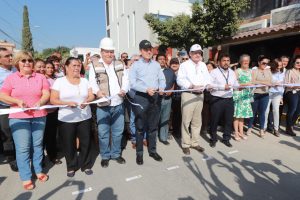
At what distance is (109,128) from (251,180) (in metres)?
2.42

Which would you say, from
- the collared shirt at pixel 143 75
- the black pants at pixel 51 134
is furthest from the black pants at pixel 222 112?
the black pants at pixel 51 134

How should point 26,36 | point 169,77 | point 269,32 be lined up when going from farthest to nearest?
1. point 26,36
2. point 269,32
3. point 169,77

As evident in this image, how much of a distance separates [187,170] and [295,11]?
9086mm

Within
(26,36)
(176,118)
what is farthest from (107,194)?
(26,36)

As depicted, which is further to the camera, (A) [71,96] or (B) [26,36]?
(B) [26,36]

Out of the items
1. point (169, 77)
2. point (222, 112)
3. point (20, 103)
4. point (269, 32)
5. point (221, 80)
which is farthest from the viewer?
point (269, 32)

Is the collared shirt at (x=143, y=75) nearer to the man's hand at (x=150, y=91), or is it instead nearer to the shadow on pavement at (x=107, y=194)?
the man's hand at (x=150, y=91)

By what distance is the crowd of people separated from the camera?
11.4ft

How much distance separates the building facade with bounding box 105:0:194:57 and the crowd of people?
12344mm

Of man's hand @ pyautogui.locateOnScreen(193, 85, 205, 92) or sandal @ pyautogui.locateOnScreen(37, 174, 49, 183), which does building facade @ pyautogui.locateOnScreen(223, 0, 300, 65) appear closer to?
man's hand @ pyautogui.locateOnScreen(193, 85, 205, 92)

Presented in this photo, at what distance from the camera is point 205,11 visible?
1180 centimetres

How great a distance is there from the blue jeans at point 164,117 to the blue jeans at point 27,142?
100 inches

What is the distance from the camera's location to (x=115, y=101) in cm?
407

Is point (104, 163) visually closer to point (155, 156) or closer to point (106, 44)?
point (155, 156)
